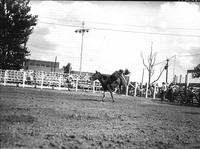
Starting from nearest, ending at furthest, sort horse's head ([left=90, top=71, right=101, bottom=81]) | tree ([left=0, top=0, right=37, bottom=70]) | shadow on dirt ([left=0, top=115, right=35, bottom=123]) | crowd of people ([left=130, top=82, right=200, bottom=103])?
shadow on dirt ([left=0, top=115, right=35, bottom=123]) → horse's head ([left=90, top=71, right=101, bottom=81]) → crowd of people ([left=130, top=82, right=200, bottom=103]) → tree ([left=0, top=0, right=37, bottom=70])

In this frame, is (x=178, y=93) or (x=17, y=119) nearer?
(x=17, y=119)

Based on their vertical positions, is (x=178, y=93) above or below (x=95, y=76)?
below

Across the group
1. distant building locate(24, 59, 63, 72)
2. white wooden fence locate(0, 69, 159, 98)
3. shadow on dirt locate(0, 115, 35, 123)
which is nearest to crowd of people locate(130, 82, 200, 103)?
white wooden fence locate(0, 69, 159, 98)

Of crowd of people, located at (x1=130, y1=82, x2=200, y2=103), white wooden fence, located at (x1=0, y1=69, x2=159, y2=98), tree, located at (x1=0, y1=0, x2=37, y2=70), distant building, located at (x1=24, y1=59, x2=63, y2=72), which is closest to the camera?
crowd of people, located at (x1=130, y1=82, x2=200, y2=103)

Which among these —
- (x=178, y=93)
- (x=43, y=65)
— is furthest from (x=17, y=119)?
(x=43, y=65)

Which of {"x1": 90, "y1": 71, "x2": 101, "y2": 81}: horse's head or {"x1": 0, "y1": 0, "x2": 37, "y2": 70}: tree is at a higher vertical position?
{"x1": 0, "y1": 0, "x2": 37, "y2": 70}: tree

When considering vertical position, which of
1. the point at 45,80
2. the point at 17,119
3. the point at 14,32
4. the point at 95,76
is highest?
the point at 14,32

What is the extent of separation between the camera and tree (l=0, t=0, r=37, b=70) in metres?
31.3

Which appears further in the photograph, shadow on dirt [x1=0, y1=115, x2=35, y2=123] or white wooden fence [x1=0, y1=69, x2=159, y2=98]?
white wooden fence [x1=0, y1=69, x2=159, y2=98]

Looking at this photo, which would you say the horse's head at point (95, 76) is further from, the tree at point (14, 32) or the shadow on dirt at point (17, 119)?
the tree at point (14, 32)

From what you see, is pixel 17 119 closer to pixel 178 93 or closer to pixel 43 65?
pixel 178 93

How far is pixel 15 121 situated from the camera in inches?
237

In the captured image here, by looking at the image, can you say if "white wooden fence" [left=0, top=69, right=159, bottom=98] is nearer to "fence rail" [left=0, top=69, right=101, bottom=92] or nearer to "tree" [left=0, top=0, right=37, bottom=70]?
"fence rail" [left=0, top=69, right=101, bottom=92]

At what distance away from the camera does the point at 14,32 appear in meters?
32.6
